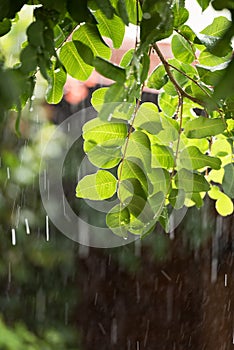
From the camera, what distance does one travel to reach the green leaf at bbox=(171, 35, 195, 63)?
88cm

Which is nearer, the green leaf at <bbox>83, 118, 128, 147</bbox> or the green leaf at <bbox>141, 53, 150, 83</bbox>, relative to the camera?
the green leaf at <bbox>141, 53, 150, 83</bbox>

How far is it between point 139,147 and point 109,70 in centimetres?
36

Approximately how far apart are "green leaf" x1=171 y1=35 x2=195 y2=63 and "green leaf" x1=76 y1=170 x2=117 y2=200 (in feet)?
0.57

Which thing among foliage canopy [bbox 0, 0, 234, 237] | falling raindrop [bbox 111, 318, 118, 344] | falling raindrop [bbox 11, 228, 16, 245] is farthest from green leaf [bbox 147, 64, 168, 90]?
falling raindrop [bbox 111, 318, 118, 344]

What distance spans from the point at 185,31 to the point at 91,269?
199 cm

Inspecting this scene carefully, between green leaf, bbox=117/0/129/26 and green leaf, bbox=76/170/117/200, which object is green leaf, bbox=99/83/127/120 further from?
green leaf, bbox=76/170/117/200

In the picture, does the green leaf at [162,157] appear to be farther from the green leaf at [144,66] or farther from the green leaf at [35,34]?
the green leaf at [35,34]

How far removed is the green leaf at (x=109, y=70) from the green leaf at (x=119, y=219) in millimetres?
374

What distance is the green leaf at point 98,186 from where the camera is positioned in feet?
3.01

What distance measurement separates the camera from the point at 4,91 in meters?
0.35

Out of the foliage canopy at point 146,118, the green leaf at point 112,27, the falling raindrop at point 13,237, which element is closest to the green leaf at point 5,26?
the foliage canopy at point 146,118

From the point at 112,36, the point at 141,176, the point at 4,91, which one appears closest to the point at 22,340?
the point at 141,176

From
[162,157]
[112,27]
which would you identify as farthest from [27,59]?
[162,157]

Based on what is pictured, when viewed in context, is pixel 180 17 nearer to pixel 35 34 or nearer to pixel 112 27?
pixel 112 27
